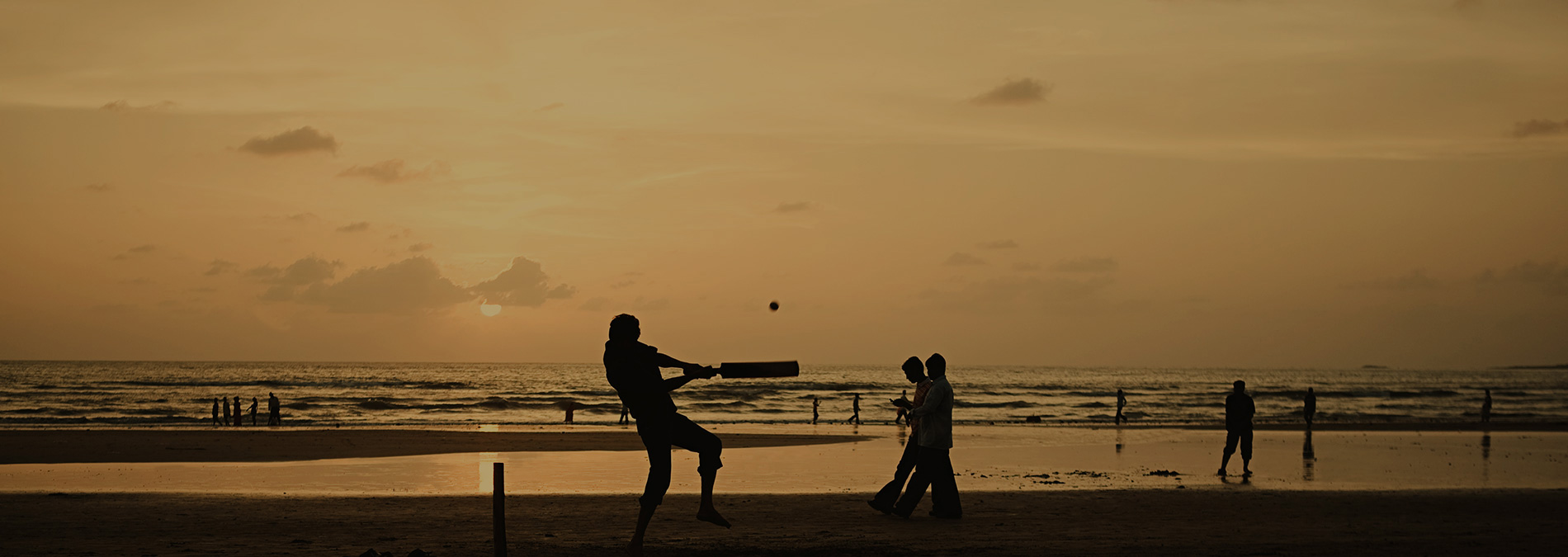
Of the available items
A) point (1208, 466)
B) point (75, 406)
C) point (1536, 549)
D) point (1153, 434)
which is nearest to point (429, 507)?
A: point (1536, 549)

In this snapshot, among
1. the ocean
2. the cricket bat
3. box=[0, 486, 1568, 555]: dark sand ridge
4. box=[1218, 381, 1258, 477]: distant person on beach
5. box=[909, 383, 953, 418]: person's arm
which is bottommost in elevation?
the ocean

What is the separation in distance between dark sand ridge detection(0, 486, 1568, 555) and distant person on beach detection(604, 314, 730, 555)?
1116 millimetres

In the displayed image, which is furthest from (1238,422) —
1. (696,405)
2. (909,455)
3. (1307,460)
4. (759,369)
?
(696,405)

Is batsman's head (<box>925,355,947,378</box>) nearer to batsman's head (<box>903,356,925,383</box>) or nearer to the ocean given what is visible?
batsman's head (<box>903,356,925,383</box>)

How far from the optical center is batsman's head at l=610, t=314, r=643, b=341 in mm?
8094

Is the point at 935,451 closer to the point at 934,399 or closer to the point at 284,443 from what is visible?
the point at 934,399

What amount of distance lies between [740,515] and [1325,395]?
244ft

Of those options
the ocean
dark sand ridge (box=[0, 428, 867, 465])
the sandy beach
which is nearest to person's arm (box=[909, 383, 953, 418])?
the sandy beach

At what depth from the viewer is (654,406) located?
8195 millimetres

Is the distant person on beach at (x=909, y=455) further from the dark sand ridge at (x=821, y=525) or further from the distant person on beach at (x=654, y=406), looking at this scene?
the distant person on beach at (x=654, y=406)

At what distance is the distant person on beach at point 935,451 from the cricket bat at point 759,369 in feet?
12.8

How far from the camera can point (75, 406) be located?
186ft

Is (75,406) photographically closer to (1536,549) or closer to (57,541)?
(57,541)

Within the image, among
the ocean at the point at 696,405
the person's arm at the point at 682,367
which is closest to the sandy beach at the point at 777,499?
the person's arm at the point at 682,367
